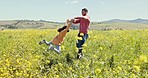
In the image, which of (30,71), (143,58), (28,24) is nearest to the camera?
(143,58)

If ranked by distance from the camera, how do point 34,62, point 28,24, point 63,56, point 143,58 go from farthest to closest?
point 28,24, point 63,56, point 34,62, point 143,58

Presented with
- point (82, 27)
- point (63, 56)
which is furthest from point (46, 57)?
point (82, 27)

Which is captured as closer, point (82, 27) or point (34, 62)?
point (34, 62)

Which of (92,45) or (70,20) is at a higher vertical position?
(70,20)

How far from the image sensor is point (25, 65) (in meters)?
8.25

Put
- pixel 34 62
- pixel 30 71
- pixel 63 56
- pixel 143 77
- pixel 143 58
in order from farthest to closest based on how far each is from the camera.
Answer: pixel 63 56 < pixel 34 62 < pixel 30 71 < pixel 143 77 < pixel 143 58

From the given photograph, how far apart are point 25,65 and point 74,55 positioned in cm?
254

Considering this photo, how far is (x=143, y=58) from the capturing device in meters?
3.41

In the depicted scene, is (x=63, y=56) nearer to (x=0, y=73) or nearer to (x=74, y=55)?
(x=74, y=55)

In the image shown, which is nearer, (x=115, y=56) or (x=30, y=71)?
(x=30, y=71)

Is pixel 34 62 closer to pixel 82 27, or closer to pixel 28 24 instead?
pixel 82 27

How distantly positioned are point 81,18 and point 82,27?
37 centimetres

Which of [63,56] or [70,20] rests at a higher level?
[70,20]

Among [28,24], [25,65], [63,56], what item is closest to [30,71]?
[25,65]
